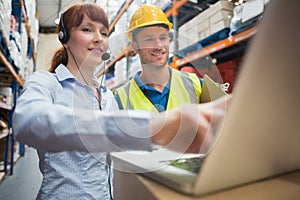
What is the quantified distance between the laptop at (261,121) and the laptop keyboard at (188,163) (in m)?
0.01

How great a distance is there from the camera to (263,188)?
302mm

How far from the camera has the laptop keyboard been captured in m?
0.34

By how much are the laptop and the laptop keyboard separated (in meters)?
Answer: 0.01

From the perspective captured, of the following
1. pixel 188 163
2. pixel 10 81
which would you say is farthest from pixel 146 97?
pixel 10 81

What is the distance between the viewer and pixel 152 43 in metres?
0.72

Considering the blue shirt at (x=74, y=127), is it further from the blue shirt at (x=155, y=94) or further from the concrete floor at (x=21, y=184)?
the concrete floor at (x=21, y=184)

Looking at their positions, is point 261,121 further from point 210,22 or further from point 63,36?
point 210,22

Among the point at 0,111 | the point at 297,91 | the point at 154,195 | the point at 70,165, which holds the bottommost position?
the point at 0,111

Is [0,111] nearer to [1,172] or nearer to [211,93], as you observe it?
[1,172]

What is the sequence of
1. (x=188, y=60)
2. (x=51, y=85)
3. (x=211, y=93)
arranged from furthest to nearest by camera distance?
1. (x=188, y=60)
2. (x=51, y=85)
3. (x=211, y=93)

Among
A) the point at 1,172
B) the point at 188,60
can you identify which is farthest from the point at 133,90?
the point at 1,172

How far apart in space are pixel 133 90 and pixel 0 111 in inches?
126

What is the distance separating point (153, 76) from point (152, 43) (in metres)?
0.23

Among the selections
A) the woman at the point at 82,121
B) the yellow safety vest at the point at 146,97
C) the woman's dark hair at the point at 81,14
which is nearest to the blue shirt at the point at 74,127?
the woman at the point at 82,121
